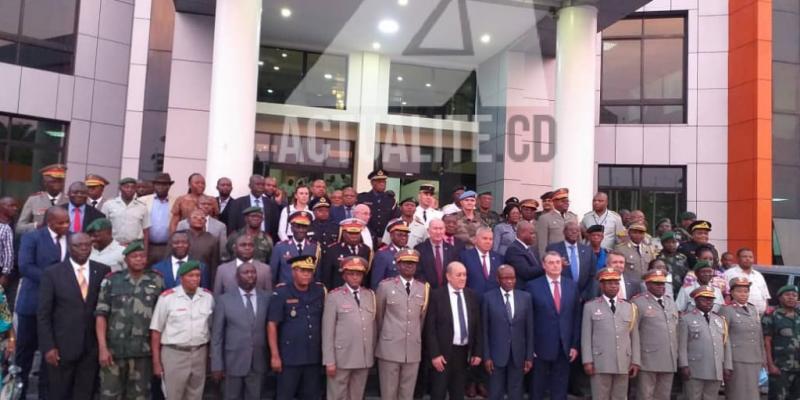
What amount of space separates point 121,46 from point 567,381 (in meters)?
13.0

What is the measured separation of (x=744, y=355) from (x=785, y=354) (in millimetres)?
693

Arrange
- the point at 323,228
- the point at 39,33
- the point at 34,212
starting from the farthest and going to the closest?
the point at 39,33, the point at 323,228, the point at 34,212

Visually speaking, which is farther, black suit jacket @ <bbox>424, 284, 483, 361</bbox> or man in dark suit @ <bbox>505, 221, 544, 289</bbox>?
man in dark suit @ <bbox>505, 221, 544, 289</bbox>

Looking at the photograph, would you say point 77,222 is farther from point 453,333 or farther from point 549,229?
point 549,229

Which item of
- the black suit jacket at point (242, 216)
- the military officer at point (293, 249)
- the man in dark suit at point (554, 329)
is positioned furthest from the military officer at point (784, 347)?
the black suit jacket at point (242, 216)

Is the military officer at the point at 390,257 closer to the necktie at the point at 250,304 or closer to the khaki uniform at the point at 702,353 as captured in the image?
the necktie at the point at 250,304

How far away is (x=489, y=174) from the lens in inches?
593

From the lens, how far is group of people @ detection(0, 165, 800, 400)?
5.77m

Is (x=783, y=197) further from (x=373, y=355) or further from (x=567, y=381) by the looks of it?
(x=373, y=355)

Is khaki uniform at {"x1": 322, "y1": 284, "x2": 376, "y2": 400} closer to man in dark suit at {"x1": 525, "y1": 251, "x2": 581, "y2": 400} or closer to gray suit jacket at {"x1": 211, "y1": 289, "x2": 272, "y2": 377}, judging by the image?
gray suit jacket at {"x1": 211, "y1": 289, "x2": 272, "y2": 377}

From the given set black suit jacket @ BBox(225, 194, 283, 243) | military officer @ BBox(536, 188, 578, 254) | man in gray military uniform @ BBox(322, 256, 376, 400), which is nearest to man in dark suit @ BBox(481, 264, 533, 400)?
man in gray military uniform @ BBox(322, 256, 376, 400)

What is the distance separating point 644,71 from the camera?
660 inches

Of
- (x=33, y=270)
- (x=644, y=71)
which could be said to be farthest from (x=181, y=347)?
(x=644, y=71)

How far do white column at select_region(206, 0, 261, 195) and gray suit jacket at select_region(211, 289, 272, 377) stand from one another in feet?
14.2
